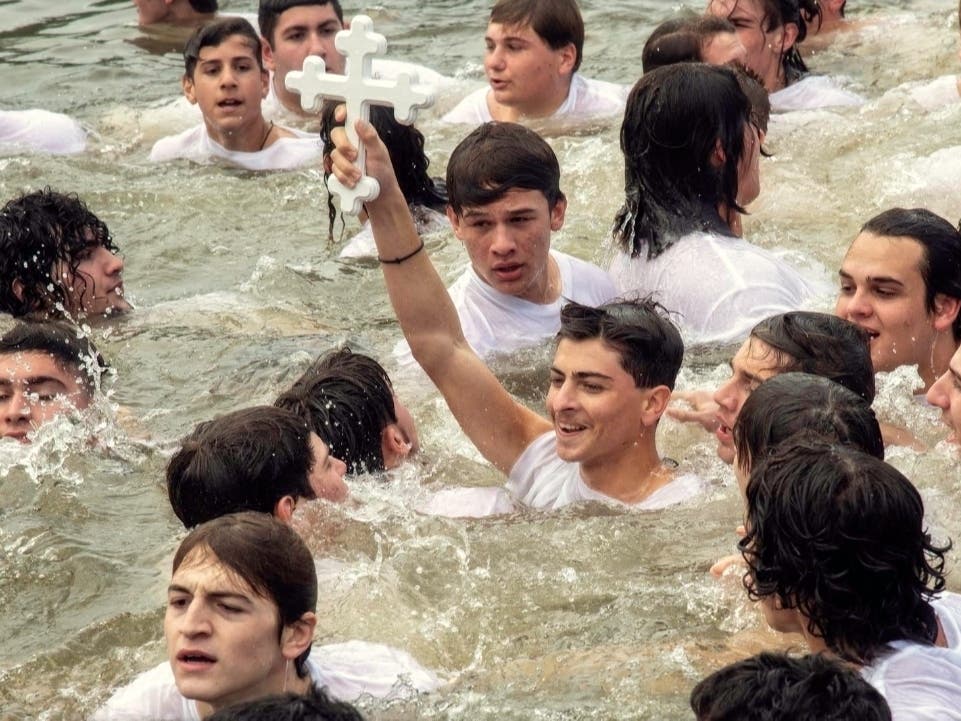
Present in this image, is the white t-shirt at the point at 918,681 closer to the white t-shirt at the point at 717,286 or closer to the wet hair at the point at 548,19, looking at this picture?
the white t-shirt at the point at 717,286

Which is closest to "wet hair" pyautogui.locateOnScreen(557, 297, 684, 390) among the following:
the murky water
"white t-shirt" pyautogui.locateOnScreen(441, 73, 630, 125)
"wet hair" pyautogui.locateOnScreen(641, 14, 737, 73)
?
the murky water

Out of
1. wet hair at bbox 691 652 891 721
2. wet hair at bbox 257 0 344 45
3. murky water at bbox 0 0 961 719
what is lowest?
murky water at bbox 0 0 961 719

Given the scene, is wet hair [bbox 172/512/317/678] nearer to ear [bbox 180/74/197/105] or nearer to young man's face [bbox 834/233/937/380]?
young man's face [bbox 834/233/937/380]

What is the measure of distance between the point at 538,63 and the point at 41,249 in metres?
3.21

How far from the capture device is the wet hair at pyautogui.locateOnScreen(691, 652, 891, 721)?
3.23 m

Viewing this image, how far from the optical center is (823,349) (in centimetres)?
514

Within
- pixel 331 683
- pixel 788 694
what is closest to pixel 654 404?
pixel 331 683

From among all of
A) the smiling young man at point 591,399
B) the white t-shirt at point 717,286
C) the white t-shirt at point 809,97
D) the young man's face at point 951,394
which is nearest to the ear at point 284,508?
the smiling young man at point 591,399

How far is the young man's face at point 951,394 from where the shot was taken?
5059mm

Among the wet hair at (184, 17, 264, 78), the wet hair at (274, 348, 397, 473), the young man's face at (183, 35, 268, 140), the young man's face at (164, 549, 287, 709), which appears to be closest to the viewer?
the young man's face at (164, 549, 287, 709)

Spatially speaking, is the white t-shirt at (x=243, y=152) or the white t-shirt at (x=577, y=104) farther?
the white t-shirt at (x=577, y=104)

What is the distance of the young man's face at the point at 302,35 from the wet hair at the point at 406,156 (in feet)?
6.87

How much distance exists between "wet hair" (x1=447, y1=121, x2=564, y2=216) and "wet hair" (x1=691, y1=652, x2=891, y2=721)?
10.7 ft

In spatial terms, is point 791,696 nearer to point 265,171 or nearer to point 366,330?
point 366,330
